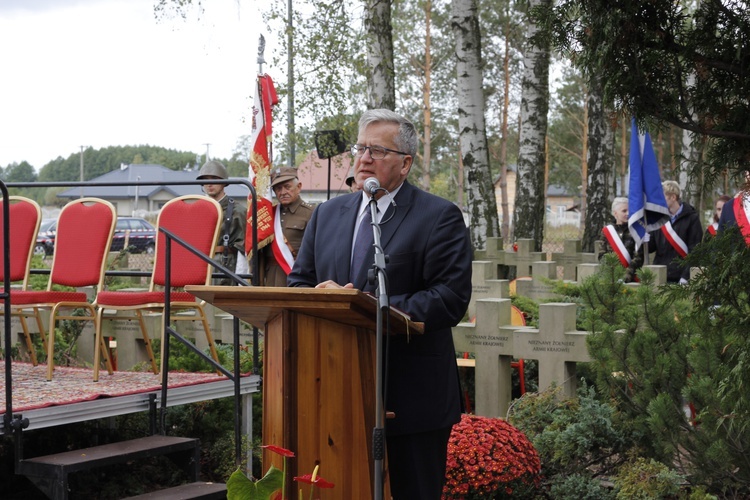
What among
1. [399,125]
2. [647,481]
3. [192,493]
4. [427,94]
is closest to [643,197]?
[647,481]

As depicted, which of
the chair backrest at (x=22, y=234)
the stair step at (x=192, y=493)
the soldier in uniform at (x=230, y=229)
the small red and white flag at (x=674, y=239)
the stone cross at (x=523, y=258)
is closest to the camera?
the stair step at (x=192, y=493)

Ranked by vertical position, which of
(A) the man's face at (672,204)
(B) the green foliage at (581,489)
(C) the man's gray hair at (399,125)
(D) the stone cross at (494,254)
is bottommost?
(B) the green foliage at (581,489)

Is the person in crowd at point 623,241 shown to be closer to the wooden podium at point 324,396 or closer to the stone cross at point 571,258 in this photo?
the stone cross at point 571,258

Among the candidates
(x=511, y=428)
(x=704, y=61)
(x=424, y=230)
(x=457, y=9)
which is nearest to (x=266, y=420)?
(x=424, y=230)

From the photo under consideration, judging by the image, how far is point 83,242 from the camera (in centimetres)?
731

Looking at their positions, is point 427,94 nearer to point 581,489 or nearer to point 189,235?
point 189,235

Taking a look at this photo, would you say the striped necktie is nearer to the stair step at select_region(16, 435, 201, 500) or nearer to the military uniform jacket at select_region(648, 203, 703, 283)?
the stair step at select_region(16, 435, 201, 500)

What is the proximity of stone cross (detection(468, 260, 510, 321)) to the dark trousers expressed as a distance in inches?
237

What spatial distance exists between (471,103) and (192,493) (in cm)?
1045

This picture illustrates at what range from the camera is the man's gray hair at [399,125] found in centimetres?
382

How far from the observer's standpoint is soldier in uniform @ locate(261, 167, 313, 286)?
8938mm

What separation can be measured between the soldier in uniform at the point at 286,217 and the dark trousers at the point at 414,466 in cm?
516

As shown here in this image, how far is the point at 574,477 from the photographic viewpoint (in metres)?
5.82

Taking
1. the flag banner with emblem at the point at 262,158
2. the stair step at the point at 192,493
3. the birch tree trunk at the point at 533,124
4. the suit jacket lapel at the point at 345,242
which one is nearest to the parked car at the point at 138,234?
the birch tree trunk at the point at 533,124
